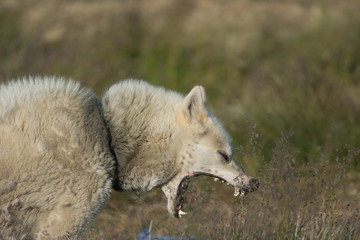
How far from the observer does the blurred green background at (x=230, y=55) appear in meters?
8.20

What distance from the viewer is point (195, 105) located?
4.51 metres

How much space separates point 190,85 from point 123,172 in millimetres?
6677

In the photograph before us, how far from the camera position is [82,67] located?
8828 mm

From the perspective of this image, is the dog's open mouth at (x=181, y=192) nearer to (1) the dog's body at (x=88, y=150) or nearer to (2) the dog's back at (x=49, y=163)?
(1) the dog's body at (x=88, y=150)

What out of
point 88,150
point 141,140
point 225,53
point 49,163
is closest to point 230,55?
point 225,53

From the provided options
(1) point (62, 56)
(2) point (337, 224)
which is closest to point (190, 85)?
(1) point (62, 56)

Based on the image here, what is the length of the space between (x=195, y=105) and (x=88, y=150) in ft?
2.82

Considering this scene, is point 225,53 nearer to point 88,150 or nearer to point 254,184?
point 254,184

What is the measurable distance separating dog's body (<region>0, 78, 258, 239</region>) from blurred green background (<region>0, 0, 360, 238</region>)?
0.49 m

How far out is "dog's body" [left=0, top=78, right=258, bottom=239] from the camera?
3.94 meters

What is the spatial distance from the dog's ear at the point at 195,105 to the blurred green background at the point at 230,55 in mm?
469

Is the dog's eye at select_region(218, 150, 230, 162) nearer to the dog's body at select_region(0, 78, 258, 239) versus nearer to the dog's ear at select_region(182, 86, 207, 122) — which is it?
the dog's body at select_region(0, 78, 258, 239)

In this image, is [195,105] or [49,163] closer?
[49,163]

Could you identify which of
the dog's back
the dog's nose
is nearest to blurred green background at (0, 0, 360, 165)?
the dog's nose
